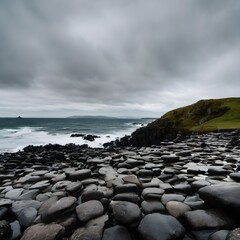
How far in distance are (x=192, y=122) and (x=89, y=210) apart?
2935 centimetres

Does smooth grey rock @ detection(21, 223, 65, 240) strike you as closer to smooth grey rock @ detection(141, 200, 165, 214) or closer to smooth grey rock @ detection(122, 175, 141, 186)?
smooth grey rock @ detection(141, 200, 165, 214)

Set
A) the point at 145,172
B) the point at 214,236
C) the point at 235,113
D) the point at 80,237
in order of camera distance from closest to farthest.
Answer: the point at 214,236
the point at 80,237
the point at 145,172
the point at 235,113

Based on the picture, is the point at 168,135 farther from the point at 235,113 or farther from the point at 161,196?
the point at 161,196

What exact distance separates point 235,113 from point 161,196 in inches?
1165

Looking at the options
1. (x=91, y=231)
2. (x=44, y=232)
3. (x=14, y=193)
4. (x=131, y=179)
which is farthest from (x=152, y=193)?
(x=14, y=193)

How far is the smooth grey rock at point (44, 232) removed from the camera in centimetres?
304

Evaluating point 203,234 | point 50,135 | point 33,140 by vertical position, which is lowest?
point 33,140

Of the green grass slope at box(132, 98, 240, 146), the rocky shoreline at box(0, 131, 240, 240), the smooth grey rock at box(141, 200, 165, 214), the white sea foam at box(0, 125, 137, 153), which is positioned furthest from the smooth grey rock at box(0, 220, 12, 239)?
the white sea foam at box(0, 125, 137, 153)

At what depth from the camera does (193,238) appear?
2.96 meters

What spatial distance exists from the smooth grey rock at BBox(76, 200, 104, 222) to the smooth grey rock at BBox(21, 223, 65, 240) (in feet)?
1.26

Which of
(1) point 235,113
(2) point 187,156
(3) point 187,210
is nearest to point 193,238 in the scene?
(3) point 187,210

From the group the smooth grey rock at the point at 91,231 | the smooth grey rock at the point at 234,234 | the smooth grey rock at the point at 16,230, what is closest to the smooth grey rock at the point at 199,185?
the smooth grey rock at the point at 234,234

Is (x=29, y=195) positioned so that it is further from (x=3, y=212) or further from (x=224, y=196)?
(x=224, y=196)

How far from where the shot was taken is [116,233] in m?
3.08
